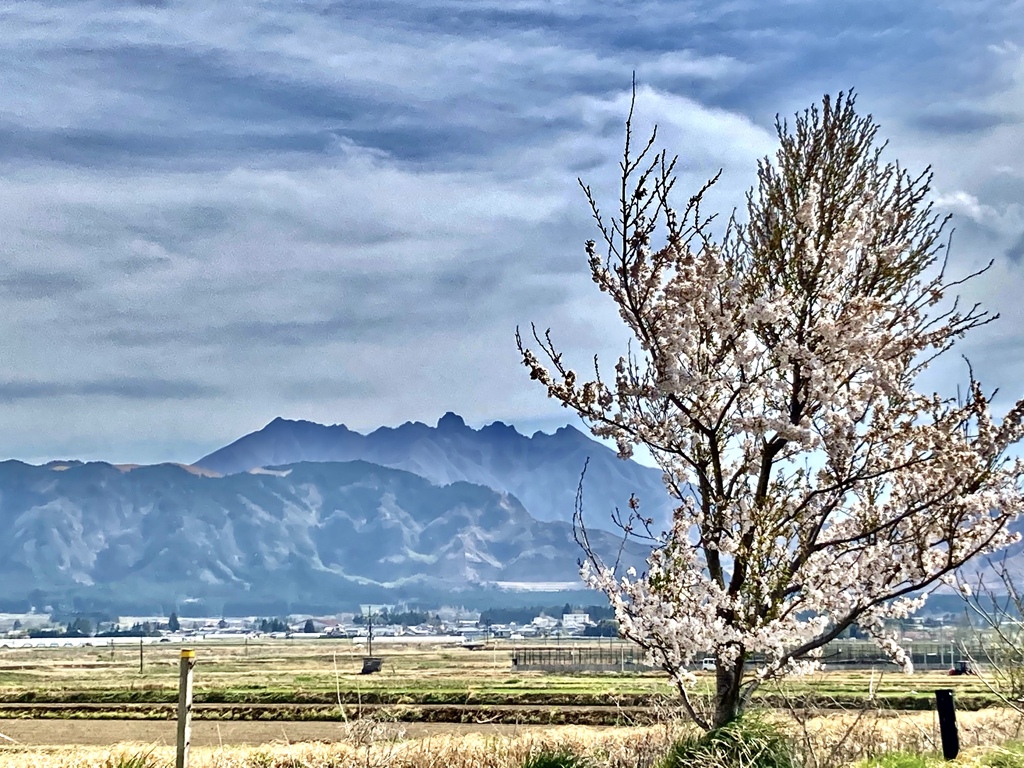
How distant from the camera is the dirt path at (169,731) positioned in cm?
2447

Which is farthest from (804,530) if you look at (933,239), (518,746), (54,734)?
(54,734)

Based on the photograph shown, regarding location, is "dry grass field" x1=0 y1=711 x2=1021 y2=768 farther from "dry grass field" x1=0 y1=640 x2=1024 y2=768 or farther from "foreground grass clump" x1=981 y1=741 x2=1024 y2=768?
"foreground grass clump" x1=981 y1=741 x2=1024 y2=768

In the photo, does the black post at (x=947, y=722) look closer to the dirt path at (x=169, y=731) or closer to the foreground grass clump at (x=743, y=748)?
the foreground grass clump at (x=743, y=748)

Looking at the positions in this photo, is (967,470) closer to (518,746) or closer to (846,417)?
(846,417)

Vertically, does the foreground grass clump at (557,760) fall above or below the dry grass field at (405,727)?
above

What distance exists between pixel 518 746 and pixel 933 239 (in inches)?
316

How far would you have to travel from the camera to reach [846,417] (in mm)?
9469

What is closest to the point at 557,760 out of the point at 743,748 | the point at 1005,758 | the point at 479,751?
the point at 743,748

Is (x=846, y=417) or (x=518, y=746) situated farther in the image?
(x=518, y=746)

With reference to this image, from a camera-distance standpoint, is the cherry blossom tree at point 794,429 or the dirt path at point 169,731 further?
the dirt path at point 169,731

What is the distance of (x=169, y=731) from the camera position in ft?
88.6

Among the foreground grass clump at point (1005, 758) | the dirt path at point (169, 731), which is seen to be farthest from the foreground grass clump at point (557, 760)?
the dirt path at point (169, 731)

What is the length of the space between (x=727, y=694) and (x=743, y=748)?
679 millimetres

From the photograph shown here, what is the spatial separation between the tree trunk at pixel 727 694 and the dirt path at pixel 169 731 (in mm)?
14132
